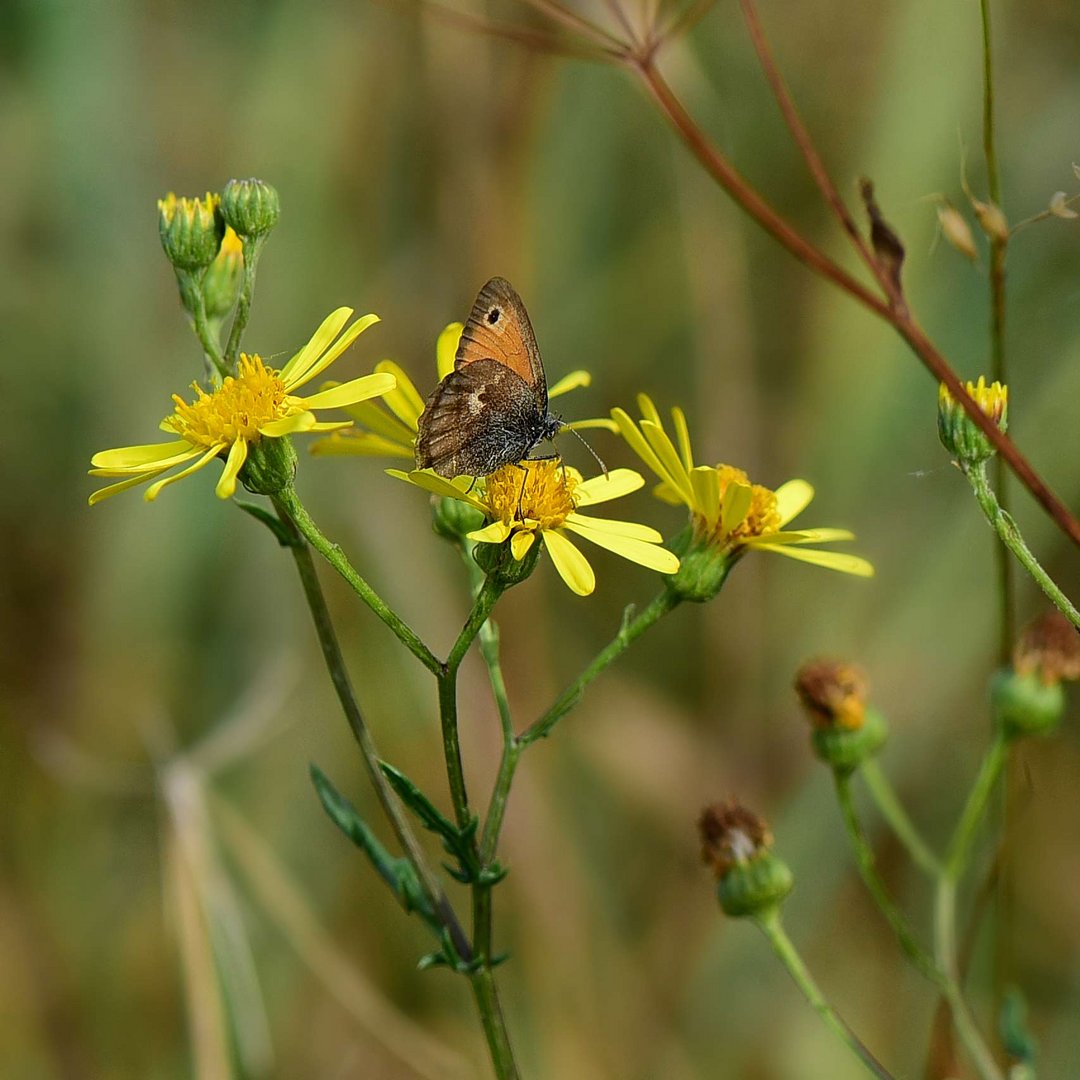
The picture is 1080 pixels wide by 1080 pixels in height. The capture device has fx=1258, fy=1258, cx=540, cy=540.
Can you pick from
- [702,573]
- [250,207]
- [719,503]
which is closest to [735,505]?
[719,503]

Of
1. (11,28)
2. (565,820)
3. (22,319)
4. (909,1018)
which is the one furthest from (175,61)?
(909,1018)

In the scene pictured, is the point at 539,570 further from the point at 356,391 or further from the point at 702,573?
the point at 356,391

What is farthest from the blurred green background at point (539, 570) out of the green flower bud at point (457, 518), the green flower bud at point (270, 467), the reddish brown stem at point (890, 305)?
the reddish brown stem at point (890, 305)

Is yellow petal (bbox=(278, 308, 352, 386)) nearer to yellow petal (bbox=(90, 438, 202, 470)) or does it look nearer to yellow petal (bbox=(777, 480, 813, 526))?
yellow petal (bbox=(90, 438, 202, 470))

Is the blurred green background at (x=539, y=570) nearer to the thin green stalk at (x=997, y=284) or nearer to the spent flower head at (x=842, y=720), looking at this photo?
the spent flower head at (x=842, y=720)

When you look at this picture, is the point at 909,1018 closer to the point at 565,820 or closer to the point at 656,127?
the point at 565,820

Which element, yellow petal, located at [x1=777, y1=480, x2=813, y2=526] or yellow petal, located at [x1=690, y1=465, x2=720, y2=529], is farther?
yellow petal, located at [x1=777, y1=480, x2=813, y2=526]

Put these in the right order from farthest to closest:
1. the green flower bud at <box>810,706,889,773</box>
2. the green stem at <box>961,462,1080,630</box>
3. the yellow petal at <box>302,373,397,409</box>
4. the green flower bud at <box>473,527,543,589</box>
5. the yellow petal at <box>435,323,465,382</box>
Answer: the green flower bud at <box>810,706,889,773</box> < the yellow petal at <box>435,323,465,382</box> < the green flower bud at <box>473,527,543,589</box> < the yellow petal at <box>302,373,397,409</box> < the green stem at <box>961,462,1080,630</box>

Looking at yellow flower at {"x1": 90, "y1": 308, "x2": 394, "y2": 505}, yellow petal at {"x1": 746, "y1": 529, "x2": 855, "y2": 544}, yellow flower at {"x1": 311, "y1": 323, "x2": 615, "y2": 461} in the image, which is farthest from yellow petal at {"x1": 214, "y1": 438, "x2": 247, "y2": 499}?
yellow petal at {"x1": 746, "y1": 529, "x2": 855, "y2": 544}
